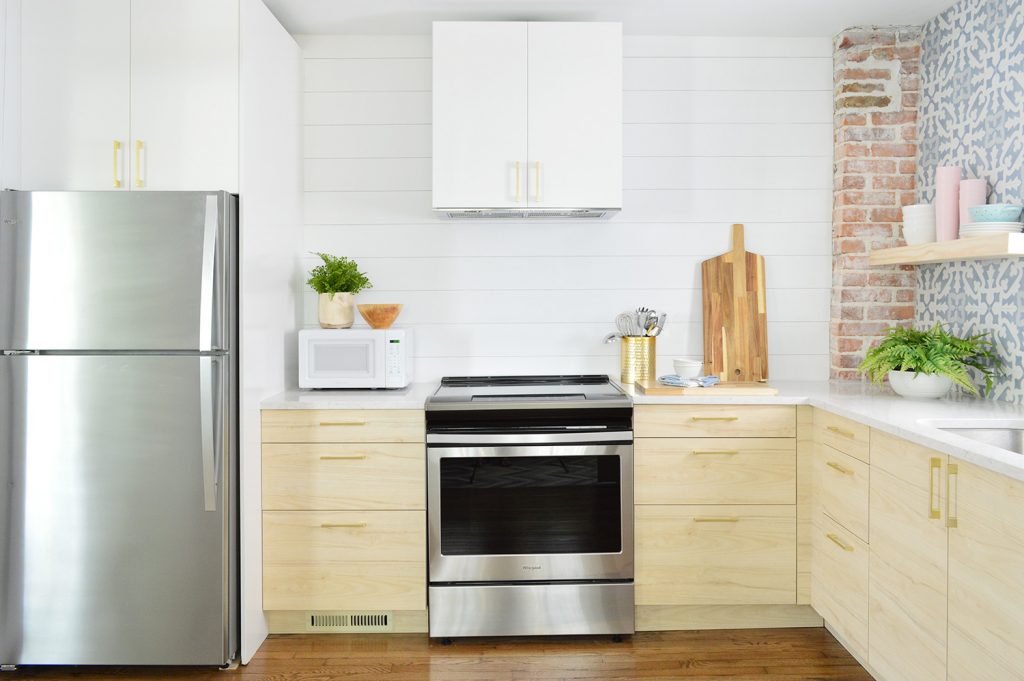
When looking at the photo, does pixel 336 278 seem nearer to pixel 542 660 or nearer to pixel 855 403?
pixel 542 660

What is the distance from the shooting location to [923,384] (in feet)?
8.52

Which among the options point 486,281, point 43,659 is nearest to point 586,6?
point 486,281

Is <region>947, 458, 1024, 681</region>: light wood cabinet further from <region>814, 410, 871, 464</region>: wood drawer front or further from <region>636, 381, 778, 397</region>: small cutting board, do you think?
<region>636, 381, 778, 397</region>: small cutting board

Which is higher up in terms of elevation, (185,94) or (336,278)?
(185,94)

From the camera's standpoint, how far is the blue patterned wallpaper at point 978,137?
2.48 metres

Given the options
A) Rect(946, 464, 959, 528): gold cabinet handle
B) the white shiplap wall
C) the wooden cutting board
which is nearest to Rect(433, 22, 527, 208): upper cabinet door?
the white shiplap wall

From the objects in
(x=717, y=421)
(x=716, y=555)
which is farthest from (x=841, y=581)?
(x=717, y=421)

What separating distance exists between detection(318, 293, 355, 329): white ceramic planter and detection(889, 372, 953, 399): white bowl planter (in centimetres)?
216

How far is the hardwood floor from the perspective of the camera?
2.44 metres

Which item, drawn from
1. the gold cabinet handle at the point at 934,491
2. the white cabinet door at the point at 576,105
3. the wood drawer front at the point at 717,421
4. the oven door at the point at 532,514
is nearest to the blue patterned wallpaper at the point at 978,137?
the wood drawer front at the point at 717,421

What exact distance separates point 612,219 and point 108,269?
2.02m

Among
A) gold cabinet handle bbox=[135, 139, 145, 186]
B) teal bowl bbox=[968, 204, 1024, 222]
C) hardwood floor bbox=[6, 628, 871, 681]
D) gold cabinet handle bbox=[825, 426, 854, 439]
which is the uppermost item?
gold cabinet handle bbox=[135, 139, 145, 186]

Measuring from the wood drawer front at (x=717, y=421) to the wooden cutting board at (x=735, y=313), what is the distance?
0.55 metres

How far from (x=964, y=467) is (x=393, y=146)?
2495 millimetres
